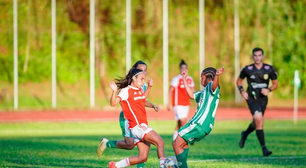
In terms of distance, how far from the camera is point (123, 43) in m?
40.3

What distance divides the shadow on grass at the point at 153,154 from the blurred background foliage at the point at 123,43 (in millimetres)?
22157

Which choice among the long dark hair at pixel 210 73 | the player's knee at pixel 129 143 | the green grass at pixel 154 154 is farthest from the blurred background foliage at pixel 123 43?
the long dark hair at pixel 210 73

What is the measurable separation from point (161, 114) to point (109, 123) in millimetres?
6574

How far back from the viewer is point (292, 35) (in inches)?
1570

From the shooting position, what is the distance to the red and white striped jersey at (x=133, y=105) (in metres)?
8.48

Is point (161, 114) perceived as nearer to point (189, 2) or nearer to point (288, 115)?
point (288, 115)

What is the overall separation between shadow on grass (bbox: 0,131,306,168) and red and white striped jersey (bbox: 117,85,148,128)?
2225 mm

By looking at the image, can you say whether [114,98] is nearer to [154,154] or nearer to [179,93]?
[154,154]

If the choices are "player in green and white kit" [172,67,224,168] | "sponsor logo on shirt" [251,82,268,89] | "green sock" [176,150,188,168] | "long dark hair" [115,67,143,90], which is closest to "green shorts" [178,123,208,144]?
"player in green and white kit" [172,67,224,168]

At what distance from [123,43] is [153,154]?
27.7 metres

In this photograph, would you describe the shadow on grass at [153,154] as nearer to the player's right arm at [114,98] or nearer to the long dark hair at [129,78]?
the long dark hair at [129,78]

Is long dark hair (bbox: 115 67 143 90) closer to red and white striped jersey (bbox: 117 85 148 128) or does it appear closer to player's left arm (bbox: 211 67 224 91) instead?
red and white striped jersey (bbox: 117 85 148 128)

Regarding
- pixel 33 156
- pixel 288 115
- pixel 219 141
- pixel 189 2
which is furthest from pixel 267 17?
pixel 33 156

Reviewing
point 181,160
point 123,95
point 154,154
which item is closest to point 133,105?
point 123,95
